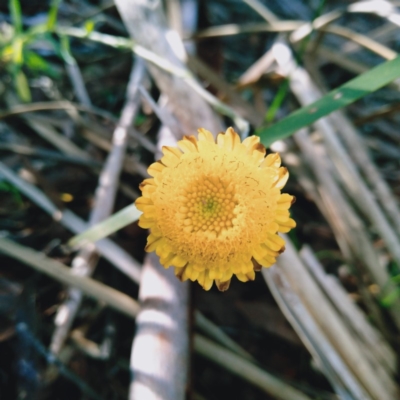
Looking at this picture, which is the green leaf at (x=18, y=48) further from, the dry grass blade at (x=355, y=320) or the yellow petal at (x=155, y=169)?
the dry grass blade at (x=355, y=320)

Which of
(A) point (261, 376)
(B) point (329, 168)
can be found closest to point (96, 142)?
(B) point (329, 168)

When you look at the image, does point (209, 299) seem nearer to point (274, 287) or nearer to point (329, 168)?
point (274, 287)

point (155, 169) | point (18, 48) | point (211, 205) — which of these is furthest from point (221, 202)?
point (18, 48)

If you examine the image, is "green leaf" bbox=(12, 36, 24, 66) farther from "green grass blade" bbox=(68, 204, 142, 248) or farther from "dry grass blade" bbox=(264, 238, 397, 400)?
"dry grass blade" bbox=(264, 238, 397, 400)

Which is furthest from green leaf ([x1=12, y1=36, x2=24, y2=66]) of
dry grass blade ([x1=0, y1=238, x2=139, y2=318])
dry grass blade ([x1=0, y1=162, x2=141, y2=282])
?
dry grass blade ([x1=0, y1=238, x2=139, y2=318])

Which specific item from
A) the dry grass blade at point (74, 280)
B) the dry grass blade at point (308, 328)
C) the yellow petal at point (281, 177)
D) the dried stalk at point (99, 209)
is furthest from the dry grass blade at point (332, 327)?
the dried stalk at point (99, 209)
